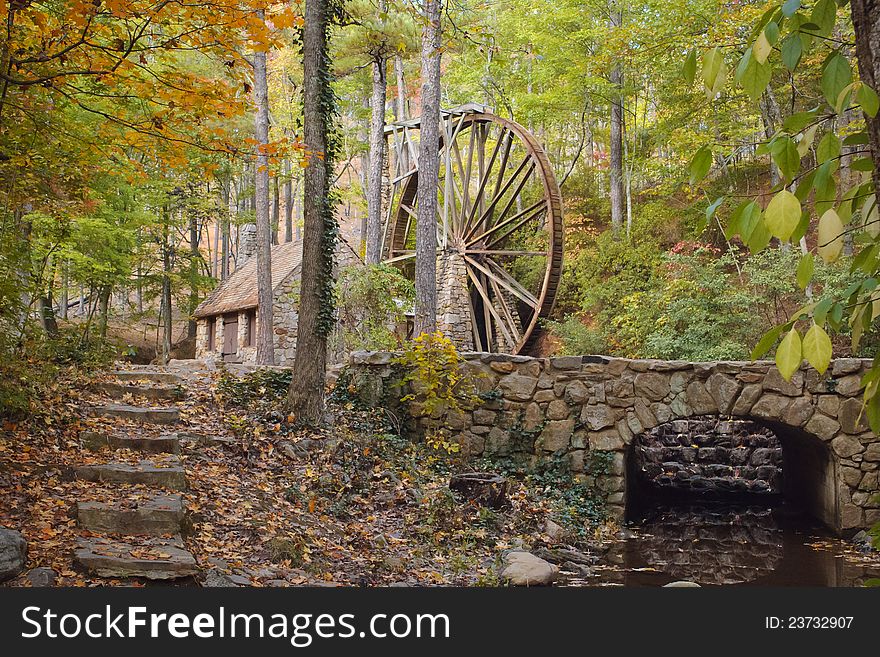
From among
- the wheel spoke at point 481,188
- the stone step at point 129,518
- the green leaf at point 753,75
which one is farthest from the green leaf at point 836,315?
the wheel spoke at point 481,188

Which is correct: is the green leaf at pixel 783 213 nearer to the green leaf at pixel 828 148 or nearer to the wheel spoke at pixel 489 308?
the green leaf at pixel 828 148

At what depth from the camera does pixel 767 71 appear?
109 cm

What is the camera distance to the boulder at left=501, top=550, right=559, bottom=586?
511cm

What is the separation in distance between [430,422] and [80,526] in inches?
175

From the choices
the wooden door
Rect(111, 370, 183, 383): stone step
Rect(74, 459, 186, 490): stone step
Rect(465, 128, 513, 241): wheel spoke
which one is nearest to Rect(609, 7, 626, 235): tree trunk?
Rect(465, 128, 513, 241): wheel spoke

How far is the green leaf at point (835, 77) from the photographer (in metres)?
1.12

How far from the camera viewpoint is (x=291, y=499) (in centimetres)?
535

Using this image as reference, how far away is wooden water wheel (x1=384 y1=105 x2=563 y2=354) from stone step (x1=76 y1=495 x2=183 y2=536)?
31.1 ft

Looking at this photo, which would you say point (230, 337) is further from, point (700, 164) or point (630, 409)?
point (700, 164)

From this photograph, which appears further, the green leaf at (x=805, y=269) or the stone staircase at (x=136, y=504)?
the stone staircase at (x=136, y=504)

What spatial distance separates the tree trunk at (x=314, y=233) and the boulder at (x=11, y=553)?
3253 millimetres

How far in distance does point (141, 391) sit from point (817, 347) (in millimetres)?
6616

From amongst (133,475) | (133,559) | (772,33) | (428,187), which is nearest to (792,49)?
(772,33)

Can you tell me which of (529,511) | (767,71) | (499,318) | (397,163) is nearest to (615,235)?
(499,318)
